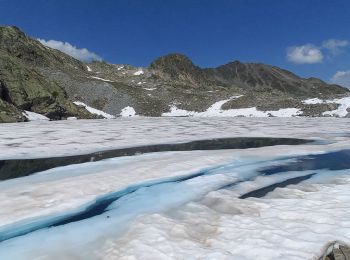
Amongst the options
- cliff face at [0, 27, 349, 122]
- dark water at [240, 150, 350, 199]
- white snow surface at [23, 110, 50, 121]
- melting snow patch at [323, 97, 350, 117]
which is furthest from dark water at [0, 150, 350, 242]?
melting snow patch at [323, 97, 350, 117]

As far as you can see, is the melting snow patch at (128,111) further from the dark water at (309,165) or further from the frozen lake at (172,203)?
the dark water at (309,165)

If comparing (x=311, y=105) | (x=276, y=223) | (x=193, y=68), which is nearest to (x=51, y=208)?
(x=276, y=223)

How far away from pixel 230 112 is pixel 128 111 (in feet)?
37.2

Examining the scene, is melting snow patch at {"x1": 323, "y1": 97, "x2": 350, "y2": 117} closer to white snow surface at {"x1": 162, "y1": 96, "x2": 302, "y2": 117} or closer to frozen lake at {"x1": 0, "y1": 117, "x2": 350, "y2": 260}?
white snow surface at {"x1": 162, "y1": 96, "x2": 302, "y2": 117}

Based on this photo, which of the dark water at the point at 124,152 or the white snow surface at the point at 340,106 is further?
the white snow surface at the point at 340,106

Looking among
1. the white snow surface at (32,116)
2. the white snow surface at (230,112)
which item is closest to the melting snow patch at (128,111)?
the white snow surface at (230,112)

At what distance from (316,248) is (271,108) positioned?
38.6 metres

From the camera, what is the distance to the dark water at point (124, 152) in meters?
9.21

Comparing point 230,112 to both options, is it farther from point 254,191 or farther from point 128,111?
point 254,191

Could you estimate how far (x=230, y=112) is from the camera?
143ft

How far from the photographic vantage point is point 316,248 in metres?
4.38

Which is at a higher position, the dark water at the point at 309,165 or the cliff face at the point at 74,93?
the cliff face at the point at 74,93

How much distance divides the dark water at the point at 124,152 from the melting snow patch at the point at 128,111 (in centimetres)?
2989

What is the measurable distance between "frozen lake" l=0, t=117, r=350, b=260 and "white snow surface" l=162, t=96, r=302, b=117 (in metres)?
28.3
